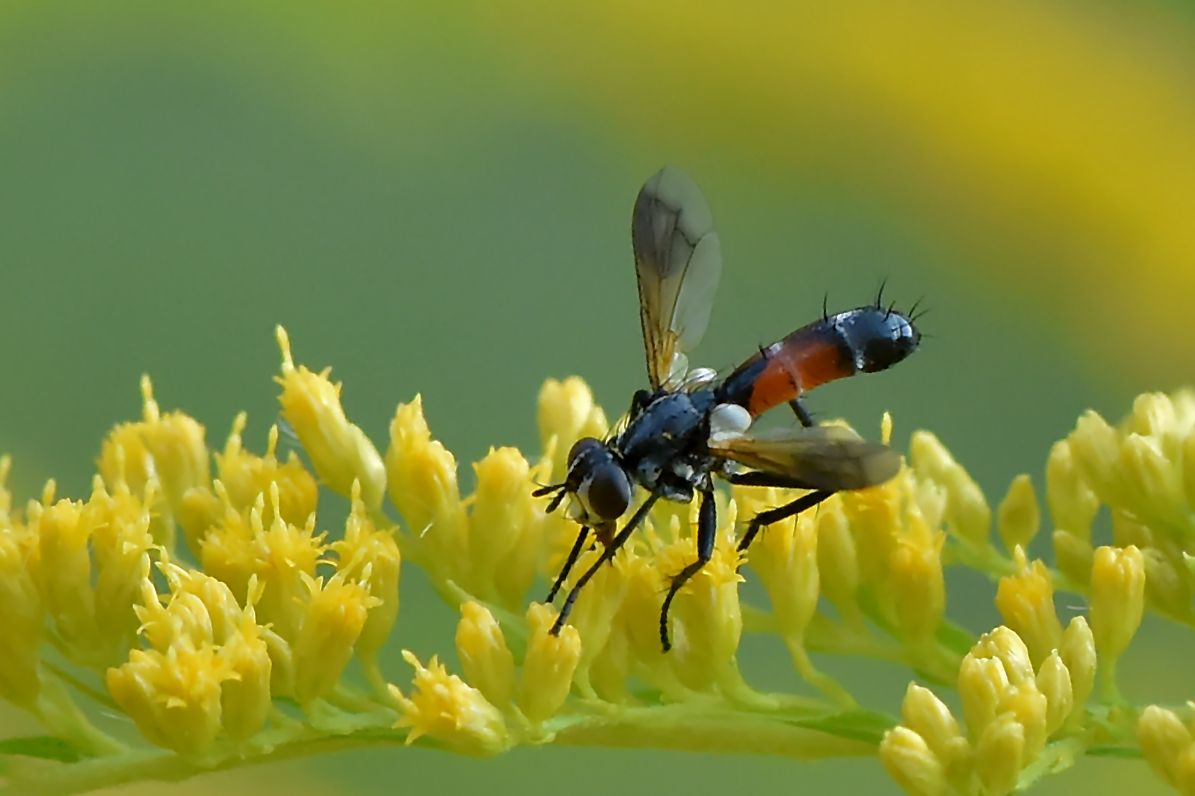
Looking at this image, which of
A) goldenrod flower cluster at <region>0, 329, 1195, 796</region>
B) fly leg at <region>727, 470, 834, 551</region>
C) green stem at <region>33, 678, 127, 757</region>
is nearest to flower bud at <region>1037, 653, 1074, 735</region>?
goldenrod flower cluster at <region>0, 329, 1195, 796</region>

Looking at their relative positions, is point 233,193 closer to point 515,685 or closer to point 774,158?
point 774,158

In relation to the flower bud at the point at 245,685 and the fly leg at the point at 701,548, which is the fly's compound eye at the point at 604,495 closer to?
the fly leg at the point at 701,548

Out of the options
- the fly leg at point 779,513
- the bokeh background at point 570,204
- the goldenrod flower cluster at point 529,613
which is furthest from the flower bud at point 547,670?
the bokeh background at point 570,204

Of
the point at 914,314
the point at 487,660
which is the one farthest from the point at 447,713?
the point at 914,314

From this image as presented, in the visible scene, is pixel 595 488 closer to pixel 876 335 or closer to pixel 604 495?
pixel 604 495

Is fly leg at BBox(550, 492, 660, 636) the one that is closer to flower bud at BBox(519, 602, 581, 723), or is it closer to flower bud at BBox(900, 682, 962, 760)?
flower bud at BBox(519, 602, 581, 723)

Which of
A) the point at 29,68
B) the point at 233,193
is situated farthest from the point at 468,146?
A: the point at 29,68
